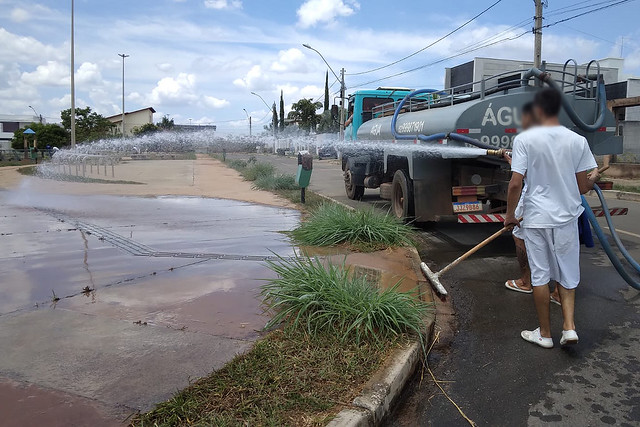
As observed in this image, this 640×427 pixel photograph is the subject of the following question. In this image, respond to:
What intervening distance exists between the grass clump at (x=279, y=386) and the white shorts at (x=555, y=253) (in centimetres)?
136

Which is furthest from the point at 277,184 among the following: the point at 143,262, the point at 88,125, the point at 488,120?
the point at 88,125

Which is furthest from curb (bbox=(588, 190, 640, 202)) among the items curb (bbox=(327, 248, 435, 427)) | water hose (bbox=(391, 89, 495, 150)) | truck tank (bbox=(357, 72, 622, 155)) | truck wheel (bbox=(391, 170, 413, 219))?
curb (bbox=(327, 248, 435, 427))

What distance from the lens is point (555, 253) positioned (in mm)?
3809

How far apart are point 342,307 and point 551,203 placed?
1.69 meters

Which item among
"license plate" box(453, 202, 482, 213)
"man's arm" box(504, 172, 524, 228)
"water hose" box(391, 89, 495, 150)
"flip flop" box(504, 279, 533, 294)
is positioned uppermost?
"water hose" box(391, 89, 495, 150)

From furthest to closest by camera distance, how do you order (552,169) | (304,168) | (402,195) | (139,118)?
(139,118), (304,168), (402,195), (552,169)

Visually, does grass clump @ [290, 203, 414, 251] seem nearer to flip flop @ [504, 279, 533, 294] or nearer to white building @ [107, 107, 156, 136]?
flip flop @ [504, 279, 533, 294]

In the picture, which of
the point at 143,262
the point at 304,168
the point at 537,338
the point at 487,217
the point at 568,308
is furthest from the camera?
the point at 304,168

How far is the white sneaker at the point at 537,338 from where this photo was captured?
13.0 ft

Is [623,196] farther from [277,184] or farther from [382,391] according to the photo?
[382,391]

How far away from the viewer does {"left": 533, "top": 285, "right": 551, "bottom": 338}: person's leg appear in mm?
3902

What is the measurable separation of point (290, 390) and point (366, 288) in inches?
54.2

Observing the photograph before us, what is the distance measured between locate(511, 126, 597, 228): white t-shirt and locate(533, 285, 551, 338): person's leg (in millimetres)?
520

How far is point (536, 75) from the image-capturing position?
13.0 ft
